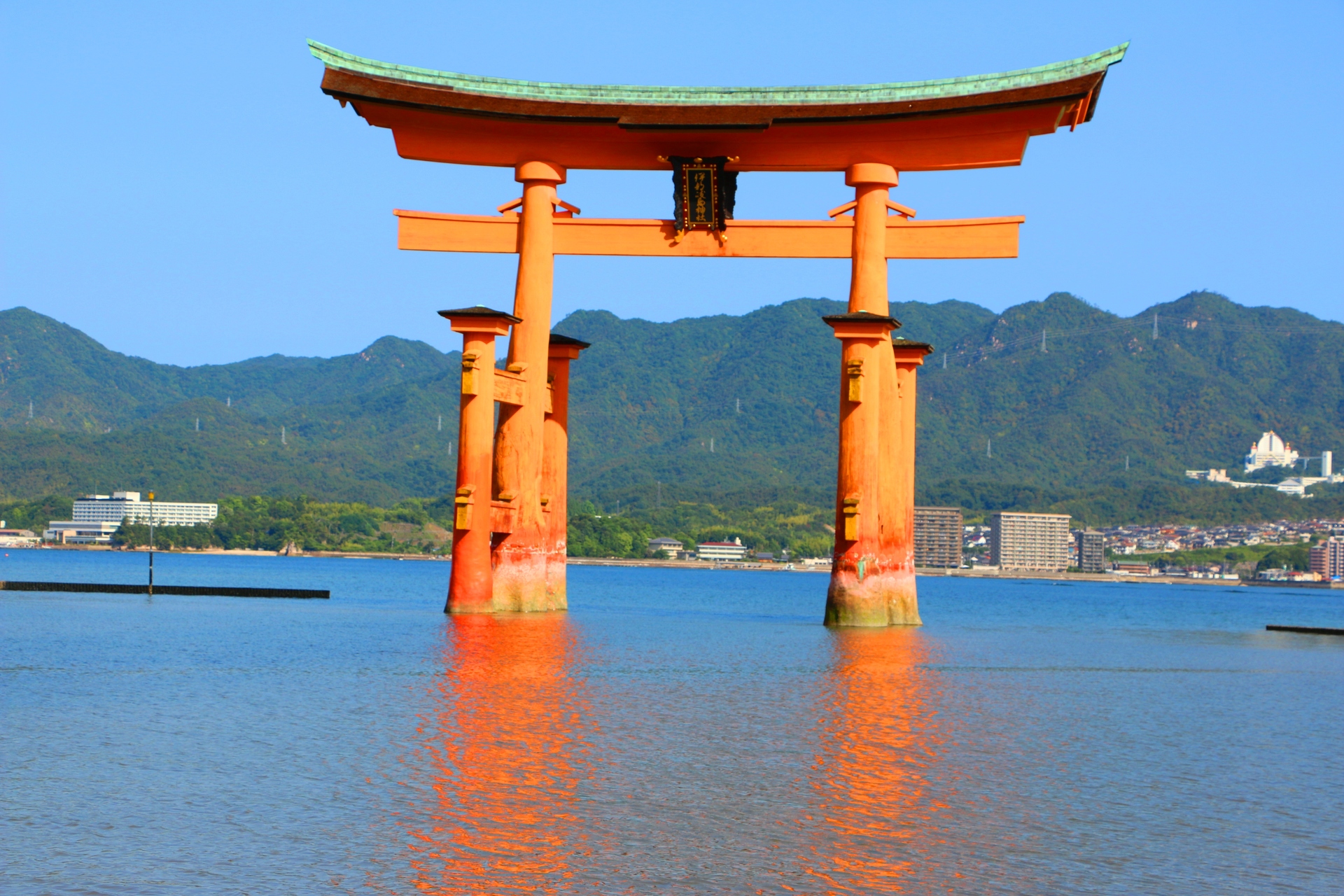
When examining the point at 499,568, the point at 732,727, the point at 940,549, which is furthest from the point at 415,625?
the point at 940,549

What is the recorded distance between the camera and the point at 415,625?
106 ft

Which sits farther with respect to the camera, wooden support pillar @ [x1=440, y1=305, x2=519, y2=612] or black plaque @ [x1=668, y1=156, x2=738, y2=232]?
black plaque @ [x1=668, y1=156, x2=738, y2=232]

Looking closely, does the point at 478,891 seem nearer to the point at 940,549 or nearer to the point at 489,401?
the point at 489,401

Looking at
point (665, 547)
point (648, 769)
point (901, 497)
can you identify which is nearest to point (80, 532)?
point (665, 547)

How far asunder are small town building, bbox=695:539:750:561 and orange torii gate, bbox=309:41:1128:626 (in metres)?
152

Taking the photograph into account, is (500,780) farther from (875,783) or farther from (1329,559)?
(1329,559)

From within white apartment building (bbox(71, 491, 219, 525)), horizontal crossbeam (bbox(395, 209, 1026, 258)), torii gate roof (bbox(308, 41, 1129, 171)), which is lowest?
white apartment building (bbox(71, 491, 219, 525))

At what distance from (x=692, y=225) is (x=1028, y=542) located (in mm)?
172045

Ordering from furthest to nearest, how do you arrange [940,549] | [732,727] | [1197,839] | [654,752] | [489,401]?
1. [940,549]
2. [489,401]
3. [732,727]
4. [654,752]
5. [1197,839]

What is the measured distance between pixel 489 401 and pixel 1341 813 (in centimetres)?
1977

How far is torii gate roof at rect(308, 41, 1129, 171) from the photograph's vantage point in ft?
94.5

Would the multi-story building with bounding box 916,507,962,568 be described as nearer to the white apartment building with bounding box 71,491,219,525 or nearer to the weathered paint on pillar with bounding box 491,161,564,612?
the white apartment building with bounding box 71,491,219,525

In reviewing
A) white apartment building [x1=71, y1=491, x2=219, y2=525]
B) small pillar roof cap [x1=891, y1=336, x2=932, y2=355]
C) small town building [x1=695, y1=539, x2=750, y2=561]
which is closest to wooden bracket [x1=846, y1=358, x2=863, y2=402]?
small pillar roof cap [x1=891, y1=336, x2=932, y2=355]

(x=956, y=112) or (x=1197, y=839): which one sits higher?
(x=956, y=112)
